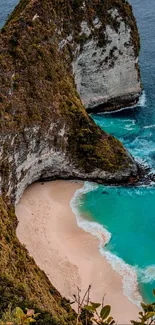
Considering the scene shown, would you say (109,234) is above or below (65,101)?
below

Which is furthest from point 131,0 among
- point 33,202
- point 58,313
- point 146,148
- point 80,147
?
point 58,313

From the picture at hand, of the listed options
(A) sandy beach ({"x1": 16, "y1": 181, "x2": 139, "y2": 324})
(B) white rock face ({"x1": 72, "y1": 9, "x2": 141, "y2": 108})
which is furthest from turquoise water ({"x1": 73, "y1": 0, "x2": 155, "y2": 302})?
(B) white rock face ({"x1": 72, "y1": 9, "x2": 141, "y2": 108})

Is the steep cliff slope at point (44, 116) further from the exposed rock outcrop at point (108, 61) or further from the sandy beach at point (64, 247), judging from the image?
the exposed rock outcrop at point (108, 61)

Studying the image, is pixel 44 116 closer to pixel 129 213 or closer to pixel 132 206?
pixel 132 206

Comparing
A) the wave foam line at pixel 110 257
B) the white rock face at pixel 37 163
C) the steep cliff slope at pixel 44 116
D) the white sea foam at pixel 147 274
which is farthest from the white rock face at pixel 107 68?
the white sea foam at pixel 147 274

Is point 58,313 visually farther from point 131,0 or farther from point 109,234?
point 131,0

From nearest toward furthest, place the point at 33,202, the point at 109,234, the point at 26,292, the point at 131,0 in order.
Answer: the point at 26,292 → the point at 109,234 → the point at 33,202 → the point at 131,0

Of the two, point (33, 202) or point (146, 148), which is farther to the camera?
point (146, 148)
